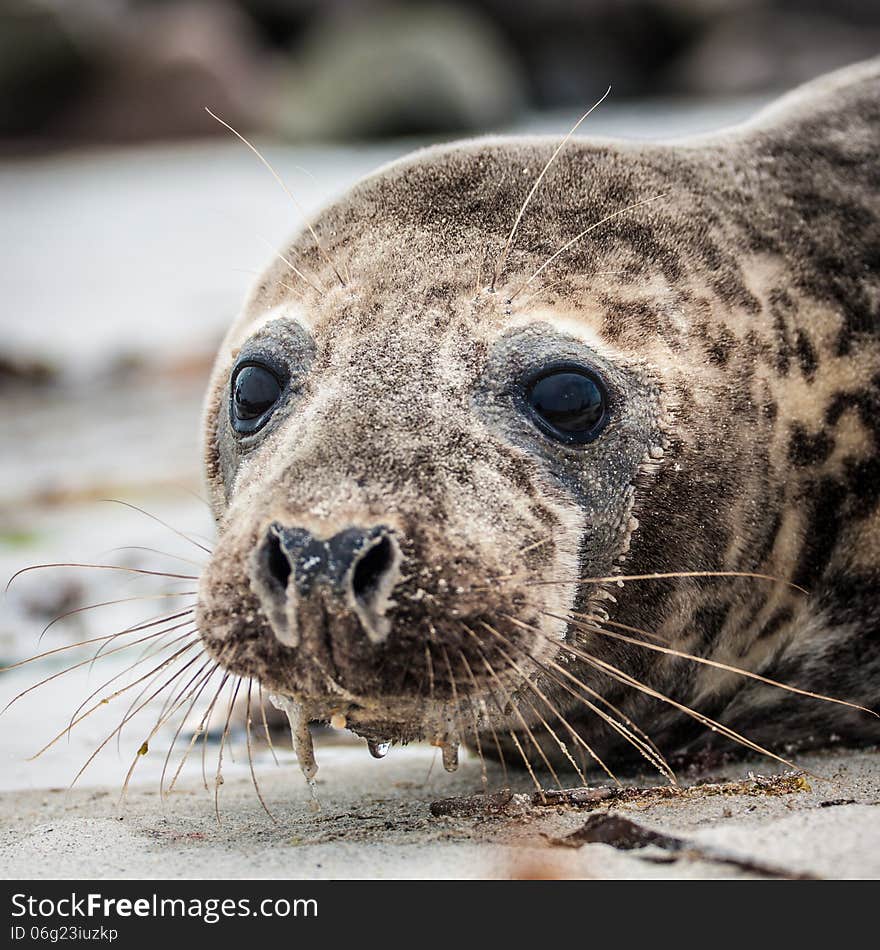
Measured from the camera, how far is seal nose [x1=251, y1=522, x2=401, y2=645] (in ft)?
8.89

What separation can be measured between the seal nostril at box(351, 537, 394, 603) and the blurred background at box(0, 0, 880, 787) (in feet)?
3.48

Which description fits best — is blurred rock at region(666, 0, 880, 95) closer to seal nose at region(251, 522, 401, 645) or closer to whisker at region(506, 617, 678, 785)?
whisker at region(506, 617, 678, 785)

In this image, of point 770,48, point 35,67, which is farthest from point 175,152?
point 770,48

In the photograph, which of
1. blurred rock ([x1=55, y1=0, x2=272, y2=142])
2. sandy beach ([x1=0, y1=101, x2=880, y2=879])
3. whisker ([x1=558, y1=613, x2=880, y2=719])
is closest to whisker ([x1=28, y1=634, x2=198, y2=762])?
sandy beach ([x1=0, y1=101, x2=880, y2=879])

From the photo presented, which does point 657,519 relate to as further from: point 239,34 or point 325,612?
point 239,34

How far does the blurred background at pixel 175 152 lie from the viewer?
20.8ft

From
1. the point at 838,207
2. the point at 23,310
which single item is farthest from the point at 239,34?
the point at 838,207

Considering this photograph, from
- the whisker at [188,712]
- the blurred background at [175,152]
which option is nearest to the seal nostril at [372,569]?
the whisker at [188,712]

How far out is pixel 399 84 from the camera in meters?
25.2

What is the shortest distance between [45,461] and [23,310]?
13.8ft

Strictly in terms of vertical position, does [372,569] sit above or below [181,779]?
above

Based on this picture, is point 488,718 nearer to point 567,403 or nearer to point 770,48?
point 567,403

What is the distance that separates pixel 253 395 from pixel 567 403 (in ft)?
2.51

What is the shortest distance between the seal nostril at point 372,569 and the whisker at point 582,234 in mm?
836
